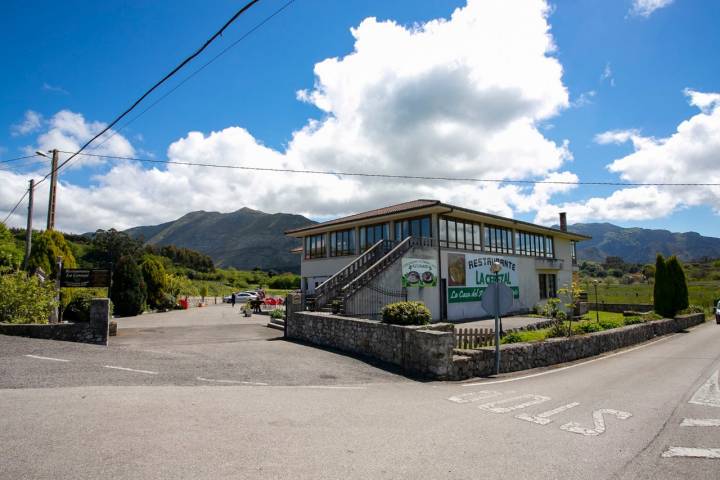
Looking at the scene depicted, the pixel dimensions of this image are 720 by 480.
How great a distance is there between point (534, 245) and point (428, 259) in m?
15.4

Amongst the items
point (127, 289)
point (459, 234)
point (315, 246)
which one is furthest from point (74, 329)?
point (459, 234)

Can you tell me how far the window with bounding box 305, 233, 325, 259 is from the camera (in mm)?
32812

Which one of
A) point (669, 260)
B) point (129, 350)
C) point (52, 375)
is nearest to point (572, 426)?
point (52, 375)

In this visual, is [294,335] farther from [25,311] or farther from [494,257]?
[494,257]

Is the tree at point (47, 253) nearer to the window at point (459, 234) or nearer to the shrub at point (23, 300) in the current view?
the shrub at point (23, 300)

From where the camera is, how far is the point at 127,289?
2928 centimetres

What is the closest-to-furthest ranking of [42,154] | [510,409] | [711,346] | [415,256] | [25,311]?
[510,409] < [25,311] < [711,346] < [42,154] < [415,256]

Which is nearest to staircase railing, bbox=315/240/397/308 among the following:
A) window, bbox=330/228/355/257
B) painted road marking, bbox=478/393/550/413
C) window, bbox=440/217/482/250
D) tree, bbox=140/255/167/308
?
window, bbox=440/217/482/250

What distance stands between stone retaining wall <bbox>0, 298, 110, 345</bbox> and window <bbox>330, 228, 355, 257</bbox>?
61.5ft

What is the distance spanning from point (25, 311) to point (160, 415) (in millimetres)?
11516

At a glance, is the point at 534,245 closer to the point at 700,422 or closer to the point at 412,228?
the point at 412,228

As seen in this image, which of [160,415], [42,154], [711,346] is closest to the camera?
[160,415]

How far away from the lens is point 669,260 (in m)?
29.2

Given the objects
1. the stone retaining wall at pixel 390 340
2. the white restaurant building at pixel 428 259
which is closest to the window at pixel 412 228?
the white restaurant building at pixel 428 259
